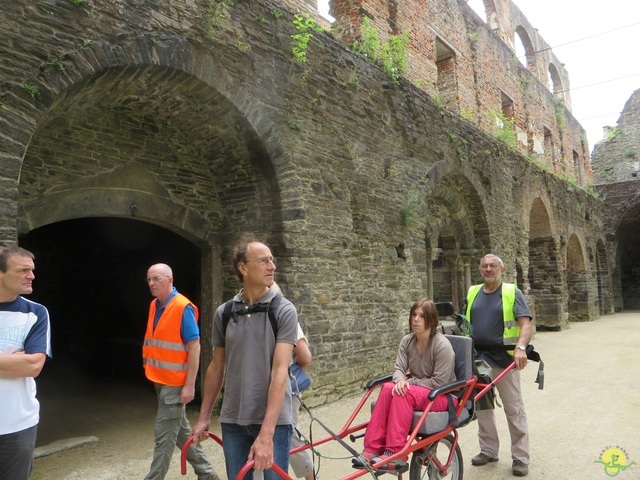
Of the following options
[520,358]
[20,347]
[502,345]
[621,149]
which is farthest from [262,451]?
[621,149]

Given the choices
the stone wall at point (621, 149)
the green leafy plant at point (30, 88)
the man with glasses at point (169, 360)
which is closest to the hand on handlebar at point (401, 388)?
the man with glasses at point (169, 360)

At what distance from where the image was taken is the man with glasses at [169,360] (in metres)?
3.18

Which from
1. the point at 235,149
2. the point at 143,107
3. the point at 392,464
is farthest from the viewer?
the point at 235,149

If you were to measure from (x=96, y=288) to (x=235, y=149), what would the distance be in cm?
481

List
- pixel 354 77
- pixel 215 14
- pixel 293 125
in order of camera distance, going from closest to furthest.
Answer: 1. pixel 215 14
2. pixel 293 125
3. pixel 354 77

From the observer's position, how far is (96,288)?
8.74 meters

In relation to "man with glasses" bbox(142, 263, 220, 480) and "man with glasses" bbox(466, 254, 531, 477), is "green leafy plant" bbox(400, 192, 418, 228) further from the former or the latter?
"man with glasses" bbox(142, 263, 220, 480)

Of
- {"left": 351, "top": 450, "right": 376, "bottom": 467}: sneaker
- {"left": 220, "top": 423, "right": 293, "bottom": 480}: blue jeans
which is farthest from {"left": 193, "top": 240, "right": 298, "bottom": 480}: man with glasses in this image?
{"left": 351, "top": 450, "right": 376, "bottom": 467}: sneaker

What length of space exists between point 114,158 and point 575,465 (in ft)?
16.8

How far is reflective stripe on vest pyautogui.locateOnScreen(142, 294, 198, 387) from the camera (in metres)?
3.23

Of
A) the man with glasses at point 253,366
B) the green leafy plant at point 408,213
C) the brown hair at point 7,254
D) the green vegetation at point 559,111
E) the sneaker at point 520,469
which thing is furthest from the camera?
the green vegetation at point 559,111

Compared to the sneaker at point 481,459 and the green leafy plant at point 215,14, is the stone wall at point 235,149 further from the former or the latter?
the sneaker at point 481,459

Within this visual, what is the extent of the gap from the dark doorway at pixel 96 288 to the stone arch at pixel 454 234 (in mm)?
5491

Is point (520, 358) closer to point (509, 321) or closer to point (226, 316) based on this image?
point (509, 321)
